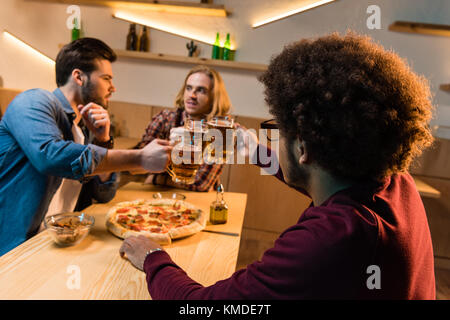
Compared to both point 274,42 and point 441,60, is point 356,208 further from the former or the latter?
point 441,60

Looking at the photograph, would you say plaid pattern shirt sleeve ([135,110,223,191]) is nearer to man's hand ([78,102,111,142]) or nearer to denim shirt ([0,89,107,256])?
man's hand ([78,102,111,142])

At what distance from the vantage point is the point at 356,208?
2.34 ft

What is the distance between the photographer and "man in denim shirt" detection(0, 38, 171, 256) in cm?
134

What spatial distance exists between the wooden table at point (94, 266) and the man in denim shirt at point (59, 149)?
0.87ft

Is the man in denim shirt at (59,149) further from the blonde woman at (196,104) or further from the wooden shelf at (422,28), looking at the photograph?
the wooden shelf at (422,28)

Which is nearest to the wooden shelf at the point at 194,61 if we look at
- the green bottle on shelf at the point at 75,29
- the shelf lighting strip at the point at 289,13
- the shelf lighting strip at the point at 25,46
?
the shelf lighting strip at the point at 289,13

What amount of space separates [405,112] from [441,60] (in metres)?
3.30

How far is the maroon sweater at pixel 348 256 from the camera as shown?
26.3 inches

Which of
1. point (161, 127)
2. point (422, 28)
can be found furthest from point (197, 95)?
point (422, 28)

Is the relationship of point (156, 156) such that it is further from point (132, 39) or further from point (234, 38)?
point (132, 39)

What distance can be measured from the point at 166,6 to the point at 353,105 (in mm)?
3225

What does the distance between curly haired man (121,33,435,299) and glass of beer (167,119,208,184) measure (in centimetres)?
60

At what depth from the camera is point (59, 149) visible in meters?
1.31

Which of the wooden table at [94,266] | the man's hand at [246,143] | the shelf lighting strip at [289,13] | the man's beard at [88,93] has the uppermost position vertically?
the shelf lighting strip at [289,13]
